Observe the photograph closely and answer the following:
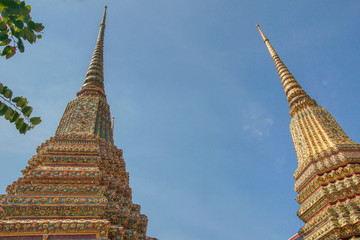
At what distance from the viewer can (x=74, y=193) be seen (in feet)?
24.6

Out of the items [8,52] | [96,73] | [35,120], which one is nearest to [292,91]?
[96,73]

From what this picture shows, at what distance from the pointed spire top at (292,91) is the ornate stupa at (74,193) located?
8.82 m

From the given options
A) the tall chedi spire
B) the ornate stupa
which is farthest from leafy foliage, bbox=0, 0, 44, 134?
the tall chedi spire

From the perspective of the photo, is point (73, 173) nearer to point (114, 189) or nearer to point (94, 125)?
point (114, 189)

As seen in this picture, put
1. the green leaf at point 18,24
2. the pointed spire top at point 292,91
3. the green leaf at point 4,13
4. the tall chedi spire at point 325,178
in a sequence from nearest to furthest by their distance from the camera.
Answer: the green leaf at point 4,13, the green leaf at point 18,24, the tall chedi spire at point 325,178, the pointed spire top at point 292,91

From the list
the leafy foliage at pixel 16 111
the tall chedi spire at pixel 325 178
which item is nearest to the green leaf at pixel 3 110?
the leafy foliage at pixel 16 111

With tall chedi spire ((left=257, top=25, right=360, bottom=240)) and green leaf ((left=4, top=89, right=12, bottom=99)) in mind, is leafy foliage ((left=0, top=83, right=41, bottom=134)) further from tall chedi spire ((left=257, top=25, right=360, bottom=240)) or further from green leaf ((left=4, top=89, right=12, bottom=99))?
tall chedi spire ((left=257, top=25, right=360, bottom=240))

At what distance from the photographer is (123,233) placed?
22.9ft

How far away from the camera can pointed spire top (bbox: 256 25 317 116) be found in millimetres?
14758

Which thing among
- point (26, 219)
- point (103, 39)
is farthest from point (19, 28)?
point (103, 39)

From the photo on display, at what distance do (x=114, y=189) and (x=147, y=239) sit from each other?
5.42 ft

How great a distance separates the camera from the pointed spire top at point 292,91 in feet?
48.4

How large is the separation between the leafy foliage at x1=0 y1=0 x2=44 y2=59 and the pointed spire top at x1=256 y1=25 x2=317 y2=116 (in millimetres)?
13760

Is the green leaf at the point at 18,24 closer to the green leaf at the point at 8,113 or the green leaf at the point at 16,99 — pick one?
the green leaf at the point at 16,99
